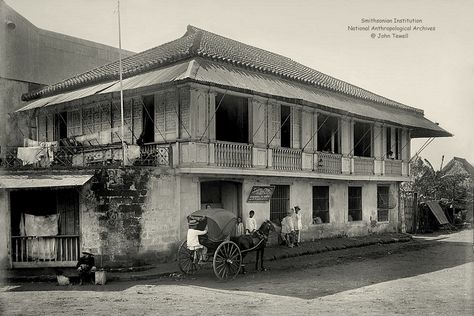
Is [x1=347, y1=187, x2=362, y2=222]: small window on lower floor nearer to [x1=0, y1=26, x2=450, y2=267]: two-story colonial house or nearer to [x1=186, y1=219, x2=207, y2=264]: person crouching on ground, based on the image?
[x1=0, y1=26, x2=450, y2=267]: two-story colonial house

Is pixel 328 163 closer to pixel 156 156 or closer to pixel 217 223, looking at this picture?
pixel 156 156

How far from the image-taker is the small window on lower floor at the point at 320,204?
62.1 ft

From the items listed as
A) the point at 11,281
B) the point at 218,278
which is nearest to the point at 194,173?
the point at 218,278

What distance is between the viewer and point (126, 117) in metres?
16.1

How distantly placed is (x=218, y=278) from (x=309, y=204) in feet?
26.0

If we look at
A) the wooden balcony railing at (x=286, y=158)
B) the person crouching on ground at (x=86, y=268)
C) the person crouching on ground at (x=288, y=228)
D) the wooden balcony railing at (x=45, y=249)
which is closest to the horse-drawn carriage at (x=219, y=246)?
the person crouching on ground at (x=86, y=268)

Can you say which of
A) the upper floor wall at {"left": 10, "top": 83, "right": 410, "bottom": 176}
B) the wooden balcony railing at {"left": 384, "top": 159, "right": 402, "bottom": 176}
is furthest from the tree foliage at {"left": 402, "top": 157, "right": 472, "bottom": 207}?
the upper floor wall at {"left": 10, "top": 83, "right": 410, "bottom": 176}

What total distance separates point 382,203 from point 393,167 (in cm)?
183

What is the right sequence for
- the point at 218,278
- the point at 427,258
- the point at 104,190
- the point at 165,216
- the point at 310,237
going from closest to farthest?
the point at 218,278
the point at 104,190
the point at 165,216
the point at 427,258
the point at 310,237

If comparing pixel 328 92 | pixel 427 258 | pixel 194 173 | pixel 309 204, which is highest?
pixel 328 92

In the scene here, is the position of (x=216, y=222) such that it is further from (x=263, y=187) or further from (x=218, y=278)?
(x=263, y=187)

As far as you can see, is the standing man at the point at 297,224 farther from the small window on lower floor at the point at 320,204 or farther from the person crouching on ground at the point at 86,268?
the person crouching on ground at the point at 86,268

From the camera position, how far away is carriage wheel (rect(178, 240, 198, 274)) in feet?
39.1

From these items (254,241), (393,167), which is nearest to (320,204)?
(393,167)
